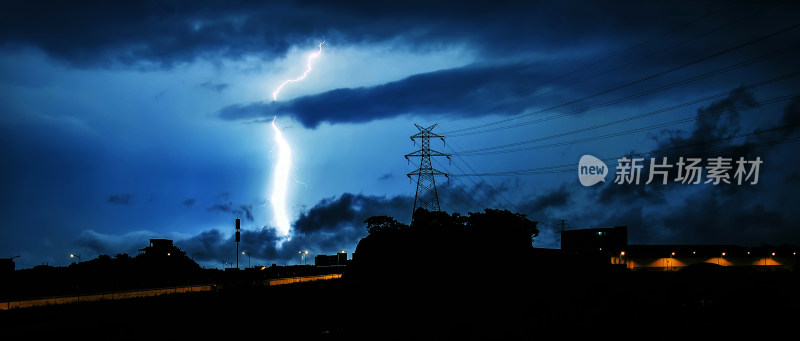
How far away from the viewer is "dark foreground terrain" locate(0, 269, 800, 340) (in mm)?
22406

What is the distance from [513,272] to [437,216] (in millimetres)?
26850

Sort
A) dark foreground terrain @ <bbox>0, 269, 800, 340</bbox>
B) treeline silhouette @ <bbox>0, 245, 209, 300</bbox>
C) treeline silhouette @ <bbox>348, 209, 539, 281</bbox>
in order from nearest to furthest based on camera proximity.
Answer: dark foreground terrain @ <bbox>0, 269, 800, 340</bbox>, treeline silhouette @ <bbox>348, 209, 539, 281</bbox>, treeline silhouette @ <bbox>0, 245, 209, 300</bbox>

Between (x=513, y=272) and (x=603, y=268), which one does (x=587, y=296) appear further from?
(x=603, y=268)

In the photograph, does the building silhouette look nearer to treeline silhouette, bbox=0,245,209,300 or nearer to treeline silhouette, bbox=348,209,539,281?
treeline silhouette, bbox=348,209,539,281

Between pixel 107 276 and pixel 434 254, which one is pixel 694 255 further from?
pixel 107 276

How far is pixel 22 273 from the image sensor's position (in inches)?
2530

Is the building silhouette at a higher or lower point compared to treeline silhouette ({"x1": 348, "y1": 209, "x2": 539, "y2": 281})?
lower

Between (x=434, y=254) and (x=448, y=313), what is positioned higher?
(x=434, y=254)

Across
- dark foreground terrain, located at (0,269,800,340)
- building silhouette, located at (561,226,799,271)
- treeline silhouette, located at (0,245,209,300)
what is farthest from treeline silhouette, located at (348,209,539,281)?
building silhouette, located at (561,226,799,271)

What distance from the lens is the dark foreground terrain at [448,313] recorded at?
882 inches

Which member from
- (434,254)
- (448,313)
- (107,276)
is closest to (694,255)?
(434,254)

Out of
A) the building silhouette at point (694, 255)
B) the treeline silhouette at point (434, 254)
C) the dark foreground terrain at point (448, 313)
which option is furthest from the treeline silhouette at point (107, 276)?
the building silhouette at point (694, 255)

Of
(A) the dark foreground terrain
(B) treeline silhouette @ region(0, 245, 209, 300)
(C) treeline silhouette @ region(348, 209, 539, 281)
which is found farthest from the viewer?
(B) treeline silhouette @ region(0, 245, 209, 300)

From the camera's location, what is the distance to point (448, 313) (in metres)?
27.8
